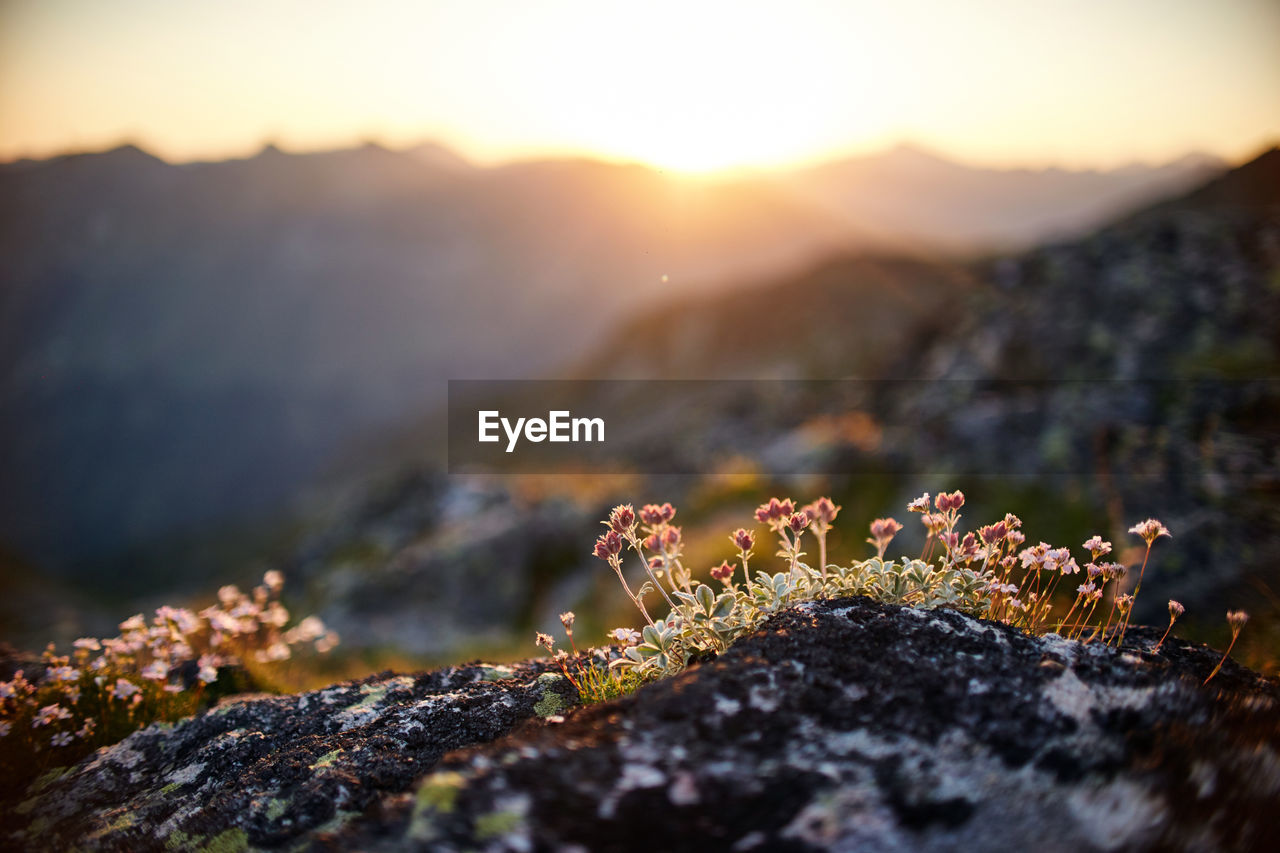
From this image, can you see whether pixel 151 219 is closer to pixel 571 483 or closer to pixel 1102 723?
pixel 571 483

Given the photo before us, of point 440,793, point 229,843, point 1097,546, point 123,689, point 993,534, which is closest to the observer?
point 440,793

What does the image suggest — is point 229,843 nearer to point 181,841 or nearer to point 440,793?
point 181,841

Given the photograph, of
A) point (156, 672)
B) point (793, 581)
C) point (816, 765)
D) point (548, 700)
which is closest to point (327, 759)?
point (548, 700)

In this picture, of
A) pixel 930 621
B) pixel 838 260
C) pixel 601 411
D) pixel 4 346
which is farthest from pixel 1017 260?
pixel 4 346

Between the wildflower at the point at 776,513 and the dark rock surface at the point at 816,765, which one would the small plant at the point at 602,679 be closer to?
the dark rock surface at the point at 816,765

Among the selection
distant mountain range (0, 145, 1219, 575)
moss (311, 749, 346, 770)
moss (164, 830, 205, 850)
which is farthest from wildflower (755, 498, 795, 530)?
distant mountain range (0, 145, 1219, 575)

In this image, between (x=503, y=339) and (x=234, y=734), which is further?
(x=503, y=339)
